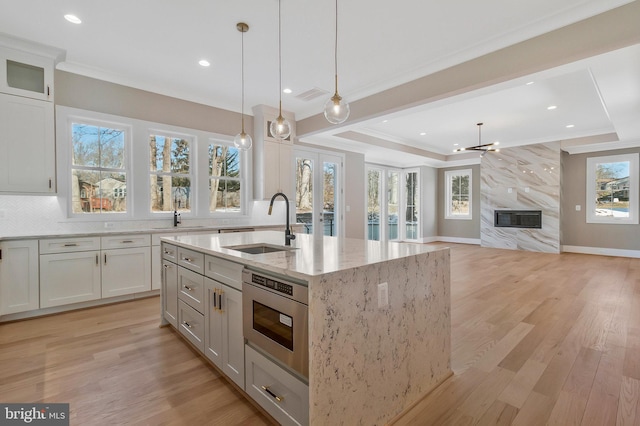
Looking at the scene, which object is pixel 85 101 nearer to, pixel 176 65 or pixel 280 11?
pixel 176 65

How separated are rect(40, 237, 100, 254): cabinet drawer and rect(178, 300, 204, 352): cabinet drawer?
70.7 inches

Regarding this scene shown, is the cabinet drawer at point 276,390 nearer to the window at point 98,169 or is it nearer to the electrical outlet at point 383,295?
the electrical outlet at point 383,295

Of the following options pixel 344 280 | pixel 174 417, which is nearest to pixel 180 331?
pixel 174 417

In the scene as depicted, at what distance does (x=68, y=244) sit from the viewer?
3492mm

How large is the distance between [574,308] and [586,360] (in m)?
1.49

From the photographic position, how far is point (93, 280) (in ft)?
12.0

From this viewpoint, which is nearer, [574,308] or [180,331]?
[180,331]

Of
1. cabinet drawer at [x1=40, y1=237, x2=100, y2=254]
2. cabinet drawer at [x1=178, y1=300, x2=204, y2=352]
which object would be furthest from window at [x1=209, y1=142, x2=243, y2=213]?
cabinet drawer at [x1=178, y1=300, x2=204, y2=352]

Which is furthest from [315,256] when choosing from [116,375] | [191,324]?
[116,375]

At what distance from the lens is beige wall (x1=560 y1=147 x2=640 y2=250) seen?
7.29 metres

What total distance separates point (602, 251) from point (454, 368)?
7.88m

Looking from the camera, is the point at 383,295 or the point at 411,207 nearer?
→ the point at 383,295

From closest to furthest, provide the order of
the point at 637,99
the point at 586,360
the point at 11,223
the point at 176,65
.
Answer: the point at 586,360 < the point at 11,223 < the point at 176,65 < the point at 637,99

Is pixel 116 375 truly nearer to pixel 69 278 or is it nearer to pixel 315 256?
pixel 315 256
